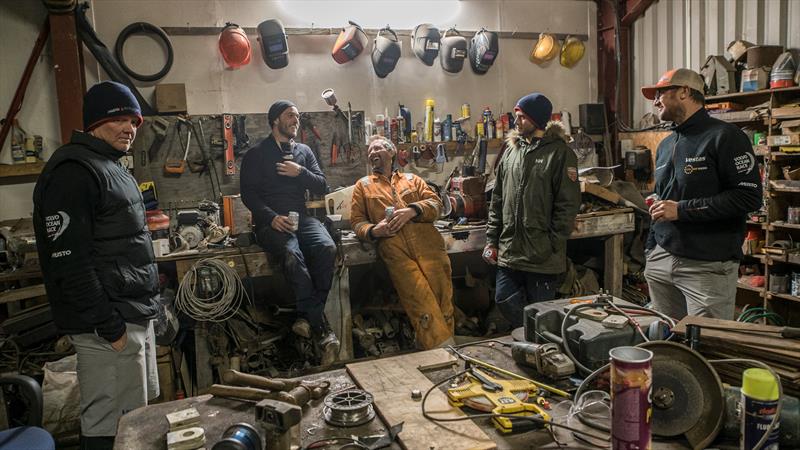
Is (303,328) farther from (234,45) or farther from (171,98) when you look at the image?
(234,45)

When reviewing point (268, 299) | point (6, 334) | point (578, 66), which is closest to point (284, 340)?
point (268, 299)

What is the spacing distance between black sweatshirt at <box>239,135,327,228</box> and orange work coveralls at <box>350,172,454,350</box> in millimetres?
416

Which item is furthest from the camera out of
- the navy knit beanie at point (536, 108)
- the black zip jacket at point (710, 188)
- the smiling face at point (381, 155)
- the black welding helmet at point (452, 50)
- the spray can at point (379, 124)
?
the black welding helmet at point (452, 50)

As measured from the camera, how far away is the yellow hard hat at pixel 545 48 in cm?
550

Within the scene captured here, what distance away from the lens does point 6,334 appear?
11.6ft

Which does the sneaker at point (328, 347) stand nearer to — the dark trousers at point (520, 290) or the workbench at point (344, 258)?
the workbench at point (344, 258)

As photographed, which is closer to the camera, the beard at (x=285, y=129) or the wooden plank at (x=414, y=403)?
the wooden plank at (x=414, y=403)

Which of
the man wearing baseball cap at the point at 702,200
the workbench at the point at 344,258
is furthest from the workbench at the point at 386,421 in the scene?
the workbench at the point at 344,258

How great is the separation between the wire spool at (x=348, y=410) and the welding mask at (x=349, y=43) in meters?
3.65

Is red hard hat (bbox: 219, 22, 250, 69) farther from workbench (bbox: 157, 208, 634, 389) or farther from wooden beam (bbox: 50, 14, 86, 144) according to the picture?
workbench (bbox: 157, 208, 634, 389)

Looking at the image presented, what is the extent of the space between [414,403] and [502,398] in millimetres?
264

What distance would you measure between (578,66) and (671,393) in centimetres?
502

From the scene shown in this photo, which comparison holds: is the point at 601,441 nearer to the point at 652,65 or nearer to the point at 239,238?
the point at 239,238

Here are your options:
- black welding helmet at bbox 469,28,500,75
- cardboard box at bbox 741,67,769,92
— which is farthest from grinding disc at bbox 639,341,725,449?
black welding helmet at bbox 469,28,500,75
